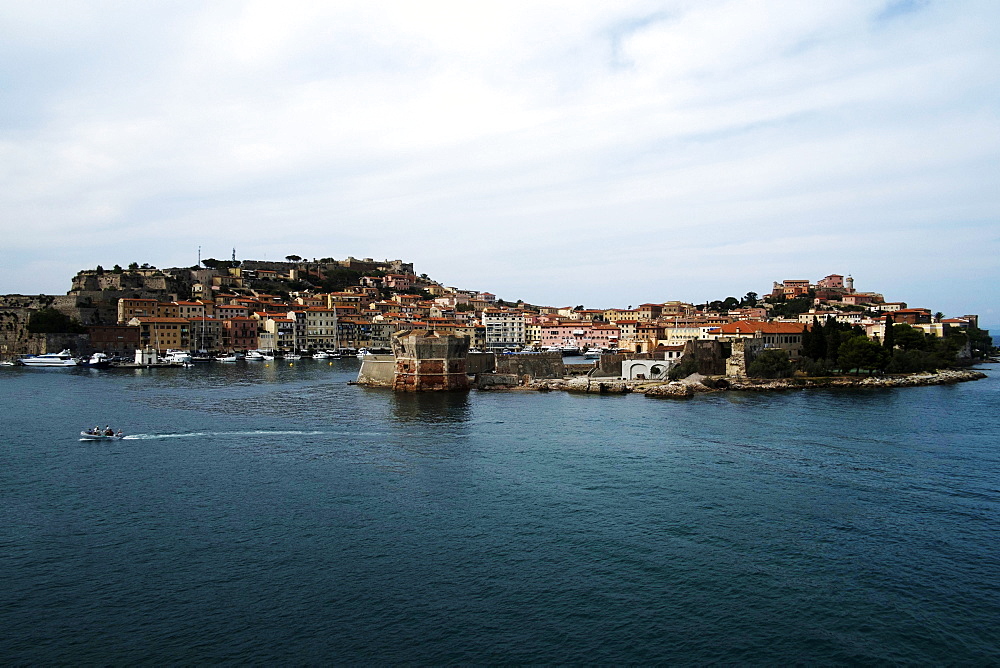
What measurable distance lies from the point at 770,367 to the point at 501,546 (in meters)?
32.4

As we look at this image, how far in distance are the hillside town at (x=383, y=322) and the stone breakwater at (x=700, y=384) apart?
2001mm

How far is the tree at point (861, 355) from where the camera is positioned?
43500 mm

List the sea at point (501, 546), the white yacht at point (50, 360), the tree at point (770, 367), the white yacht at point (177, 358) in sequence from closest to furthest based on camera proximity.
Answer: the sea at point (501, 546)
the tree at point (770, 367)
the white yacht at point (50, 360)
the white yacht at point (177, 358)

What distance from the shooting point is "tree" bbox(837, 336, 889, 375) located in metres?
43.5

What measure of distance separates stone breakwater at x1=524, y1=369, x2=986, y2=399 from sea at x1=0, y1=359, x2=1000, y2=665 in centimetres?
1130

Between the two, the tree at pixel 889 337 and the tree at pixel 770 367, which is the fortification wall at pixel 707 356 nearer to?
the tree at pixel 770 367

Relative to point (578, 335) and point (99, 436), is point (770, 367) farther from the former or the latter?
point (578, 335)

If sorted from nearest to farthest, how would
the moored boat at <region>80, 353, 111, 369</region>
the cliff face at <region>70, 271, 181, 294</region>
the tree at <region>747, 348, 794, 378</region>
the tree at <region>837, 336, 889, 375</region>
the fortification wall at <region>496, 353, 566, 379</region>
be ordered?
the tree at <region>747, 348, 794, 378</region>, the fortification wall at <region>496, 353, 566, 379</region>, the tree at <region>837, 336, 889, 375</region>, the moored boat at <region>80, 353, 111, 369</region>, the cliff face at <region>70, 271, 181, 294</region>

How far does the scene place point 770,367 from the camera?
41188 mm

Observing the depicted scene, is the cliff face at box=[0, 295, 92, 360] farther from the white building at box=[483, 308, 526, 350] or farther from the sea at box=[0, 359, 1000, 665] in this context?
the sea at box=[0, 359, 1000, 665]

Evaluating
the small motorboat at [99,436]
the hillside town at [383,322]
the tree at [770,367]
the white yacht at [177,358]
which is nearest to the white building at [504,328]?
the hillside town at [383,322]

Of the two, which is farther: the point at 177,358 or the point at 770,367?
the point at 177,358

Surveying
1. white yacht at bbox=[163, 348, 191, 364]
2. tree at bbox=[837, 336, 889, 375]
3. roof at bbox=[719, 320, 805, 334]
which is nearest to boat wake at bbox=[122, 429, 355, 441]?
tree at bbox=[837, 336, 889, 375]

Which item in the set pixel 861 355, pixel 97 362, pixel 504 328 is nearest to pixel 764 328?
pixel 861 355
